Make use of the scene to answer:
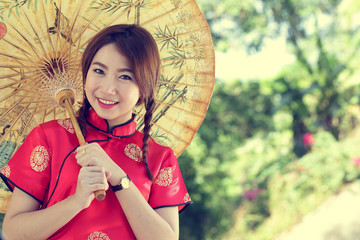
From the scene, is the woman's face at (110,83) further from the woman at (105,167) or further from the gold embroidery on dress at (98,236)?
the gold embroidery on dress at (98,236)

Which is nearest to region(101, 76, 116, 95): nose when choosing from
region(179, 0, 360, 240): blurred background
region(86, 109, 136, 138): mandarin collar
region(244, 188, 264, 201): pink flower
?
region(86, 109, 136, 138): mandarin collar

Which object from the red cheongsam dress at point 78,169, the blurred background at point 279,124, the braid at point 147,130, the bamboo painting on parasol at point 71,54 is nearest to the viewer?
the red cheongsam dress at point 78,169

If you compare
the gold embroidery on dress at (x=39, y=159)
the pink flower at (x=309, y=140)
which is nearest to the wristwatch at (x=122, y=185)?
the gold embroidery on dress at (x=39, y=159)

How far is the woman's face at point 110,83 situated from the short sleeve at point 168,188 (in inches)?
10.1

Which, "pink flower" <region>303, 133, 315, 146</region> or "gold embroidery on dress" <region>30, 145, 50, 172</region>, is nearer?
"gold embroidery on dress" <region>30, 145, 50, 172</region>

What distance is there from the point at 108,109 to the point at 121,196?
0.94 ft

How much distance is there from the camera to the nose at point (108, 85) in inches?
56.1

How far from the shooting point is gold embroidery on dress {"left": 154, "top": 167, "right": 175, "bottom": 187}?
1.53m

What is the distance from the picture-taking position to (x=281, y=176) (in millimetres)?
7562

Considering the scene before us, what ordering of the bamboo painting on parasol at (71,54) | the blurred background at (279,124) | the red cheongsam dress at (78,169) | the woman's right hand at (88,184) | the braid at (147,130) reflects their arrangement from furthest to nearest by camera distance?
the blurred background at (279,124) < the bamboo painting on parasol at (71,54) < the braid at (147,130) < the red cheongsam dress at (78,169) < the woman's right hand at (88,184)

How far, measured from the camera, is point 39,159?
142cm

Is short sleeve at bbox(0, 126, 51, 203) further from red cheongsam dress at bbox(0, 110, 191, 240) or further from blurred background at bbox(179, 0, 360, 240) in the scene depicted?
blurred background at bbox(179, 0, 360, 240)

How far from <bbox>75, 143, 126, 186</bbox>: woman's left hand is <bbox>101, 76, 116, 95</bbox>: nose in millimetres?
182

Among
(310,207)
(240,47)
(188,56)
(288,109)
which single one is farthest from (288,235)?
(188,56)
